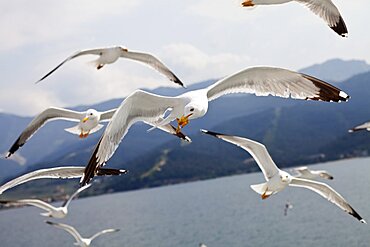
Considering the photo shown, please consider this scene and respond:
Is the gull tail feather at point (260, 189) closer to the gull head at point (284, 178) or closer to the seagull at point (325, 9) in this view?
the gull head at point (284, 178)

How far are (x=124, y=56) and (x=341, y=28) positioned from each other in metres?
6.10

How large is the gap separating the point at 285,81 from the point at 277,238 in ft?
185

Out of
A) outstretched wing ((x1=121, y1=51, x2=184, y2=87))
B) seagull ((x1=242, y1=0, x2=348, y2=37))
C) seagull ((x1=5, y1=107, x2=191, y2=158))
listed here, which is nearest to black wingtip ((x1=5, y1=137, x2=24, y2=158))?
seagull ((x1=5, y1=107, x2=191, y2=158))

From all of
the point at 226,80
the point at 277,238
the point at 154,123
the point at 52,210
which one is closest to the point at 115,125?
the point at 154,123

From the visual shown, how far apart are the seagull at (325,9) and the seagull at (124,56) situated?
10.3ft

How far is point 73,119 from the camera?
14305mm

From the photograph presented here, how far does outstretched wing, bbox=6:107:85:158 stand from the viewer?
14.1 metres

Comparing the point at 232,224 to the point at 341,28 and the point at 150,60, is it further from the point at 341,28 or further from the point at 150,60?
the point at 341,28

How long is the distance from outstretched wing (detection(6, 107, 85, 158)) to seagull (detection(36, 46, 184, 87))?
4.75 ft

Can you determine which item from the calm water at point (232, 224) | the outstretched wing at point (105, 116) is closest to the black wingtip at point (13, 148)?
the outstretched wing at point (105, 116)

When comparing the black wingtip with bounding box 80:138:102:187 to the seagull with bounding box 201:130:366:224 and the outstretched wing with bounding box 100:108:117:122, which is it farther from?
the outstretched wing with bounding box 100:108:117:122

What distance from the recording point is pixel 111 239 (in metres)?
87.6

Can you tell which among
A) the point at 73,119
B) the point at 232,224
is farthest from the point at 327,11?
the point at 232,224

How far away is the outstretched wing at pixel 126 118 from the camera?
314 inches
